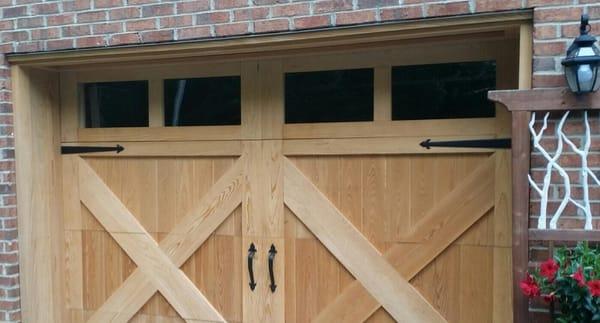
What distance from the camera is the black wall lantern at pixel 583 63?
2219 millimetres

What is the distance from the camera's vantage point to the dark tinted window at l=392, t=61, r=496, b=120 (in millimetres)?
2826

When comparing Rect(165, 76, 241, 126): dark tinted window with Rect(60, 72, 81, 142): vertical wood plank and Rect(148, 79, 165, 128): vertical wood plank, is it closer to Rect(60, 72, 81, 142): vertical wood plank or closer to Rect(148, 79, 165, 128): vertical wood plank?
Rect(148, 79, 165, 128): vertical wood plank

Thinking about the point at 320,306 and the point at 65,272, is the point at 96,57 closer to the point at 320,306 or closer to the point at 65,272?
the point at 65,272

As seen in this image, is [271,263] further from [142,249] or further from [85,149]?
[85,149]

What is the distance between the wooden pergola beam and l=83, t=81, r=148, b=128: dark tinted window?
6.87 ft

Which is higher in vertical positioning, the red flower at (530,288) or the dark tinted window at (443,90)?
the dark tinted window at (443,90)

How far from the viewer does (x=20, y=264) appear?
11.2 feet

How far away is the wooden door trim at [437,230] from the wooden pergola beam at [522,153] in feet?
1.39

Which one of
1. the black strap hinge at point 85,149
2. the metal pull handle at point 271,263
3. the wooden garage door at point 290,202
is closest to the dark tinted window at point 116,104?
the wooden garage door at point 290,202

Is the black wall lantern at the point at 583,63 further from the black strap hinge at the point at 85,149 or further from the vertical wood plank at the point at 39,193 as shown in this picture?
the vertical wood plank at the point at 39,193

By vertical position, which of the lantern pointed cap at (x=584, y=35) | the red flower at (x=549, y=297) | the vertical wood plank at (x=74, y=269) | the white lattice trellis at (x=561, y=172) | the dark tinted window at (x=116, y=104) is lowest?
the vertical wood plank at (x=74, y=269)

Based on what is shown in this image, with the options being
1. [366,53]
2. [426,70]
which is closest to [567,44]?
[426,70]

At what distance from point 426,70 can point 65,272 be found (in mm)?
2567

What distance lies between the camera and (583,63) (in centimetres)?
222
